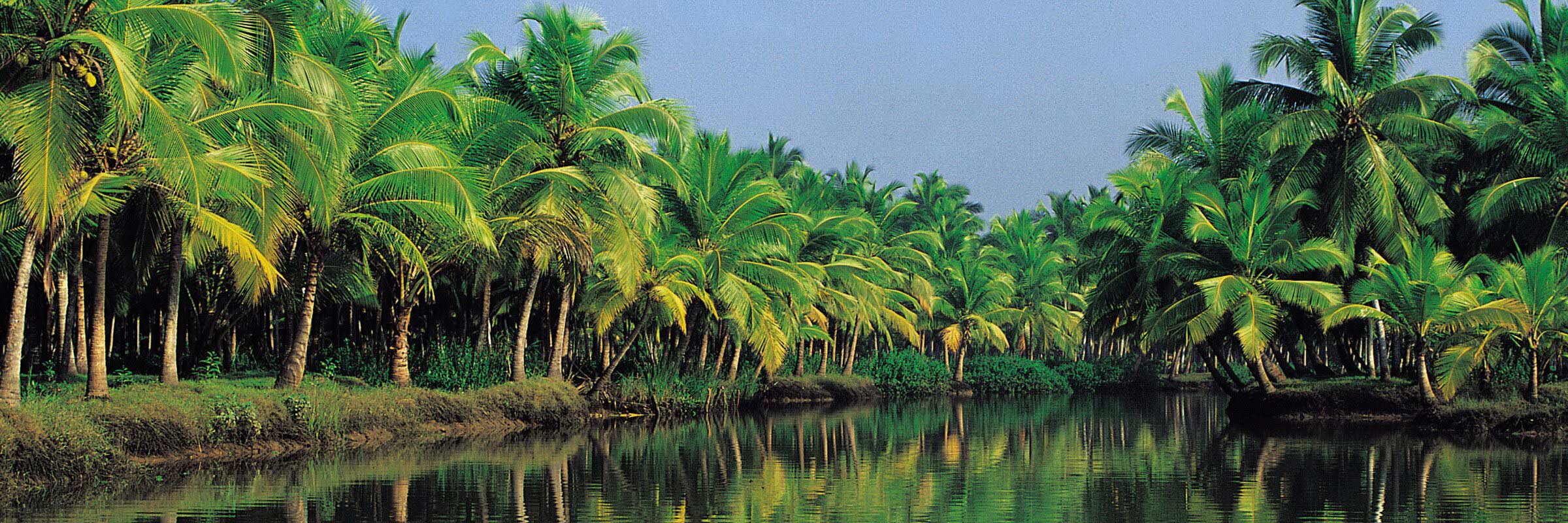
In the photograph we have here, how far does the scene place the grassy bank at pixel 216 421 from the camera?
489 inches

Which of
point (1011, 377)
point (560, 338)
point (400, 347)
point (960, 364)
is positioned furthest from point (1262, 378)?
point (960, 364)

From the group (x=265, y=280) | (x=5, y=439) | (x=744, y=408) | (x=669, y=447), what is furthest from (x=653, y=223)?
(x=5, y=439)

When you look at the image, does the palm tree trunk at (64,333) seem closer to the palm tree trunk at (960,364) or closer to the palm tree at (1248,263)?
the palm tree at (1248,263)

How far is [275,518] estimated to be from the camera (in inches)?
427

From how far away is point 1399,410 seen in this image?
1028 inches

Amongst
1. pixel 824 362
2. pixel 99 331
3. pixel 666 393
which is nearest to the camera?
pixel 99 331

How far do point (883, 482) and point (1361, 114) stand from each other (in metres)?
16.6

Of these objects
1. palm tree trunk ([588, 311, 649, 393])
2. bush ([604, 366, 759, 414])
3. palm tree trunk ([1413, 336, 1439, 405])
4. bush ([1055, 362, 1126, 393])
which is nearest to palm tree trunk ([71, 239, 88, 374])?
palm tree trunk ([588, 311, 649, 393])

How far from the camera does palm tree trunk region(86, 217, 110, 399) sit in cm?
1530

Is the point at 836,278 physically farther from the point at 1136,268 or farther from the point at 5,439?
the point at 5,439

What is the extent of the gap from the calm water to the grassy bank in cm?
101

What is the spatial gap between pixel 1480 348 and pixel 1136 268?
8.27 m

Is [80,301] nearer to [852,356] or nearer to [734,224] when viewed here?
[734,224]

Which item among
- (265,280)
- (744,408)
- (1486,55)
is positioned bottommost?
(744,408)
